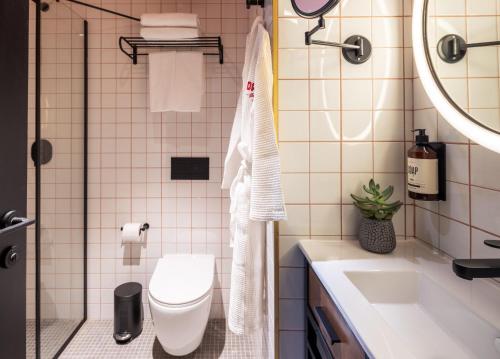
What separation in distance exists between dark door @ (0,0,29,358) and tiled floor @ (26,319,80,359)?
789 mm

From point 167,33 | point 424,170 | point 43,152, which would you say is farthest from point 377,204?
point 43,152

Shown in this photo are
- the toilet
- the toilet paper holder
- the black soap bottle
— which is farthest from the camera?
the toilet paper holder

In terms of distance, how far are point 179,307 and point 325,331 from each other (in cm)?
85

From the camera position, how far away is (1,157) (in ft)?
2.52

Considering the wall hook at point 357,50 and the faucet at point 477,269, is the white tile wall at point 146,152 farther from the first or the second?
the faucet at point 477,269

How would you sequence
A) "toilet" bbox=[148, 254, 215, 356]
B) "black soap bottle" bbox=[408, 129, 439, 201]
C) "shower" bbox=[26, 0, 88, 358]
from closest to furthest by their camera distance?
"black soap bottle" bbox=[408, 129, 439, 201]
"toilet" bbox=[148, 254, 215, 356]
"shower" bbox=[26, 0, 88, 358]

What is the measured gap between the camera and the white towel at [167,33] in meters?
1.64

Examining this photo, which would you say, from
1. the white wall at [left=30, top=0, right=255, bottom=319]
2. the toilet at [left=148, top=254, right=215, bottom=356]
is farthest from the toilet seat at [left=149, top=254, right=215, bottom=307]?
the white wall at [left=30, top=0, right=255, bottom=319]

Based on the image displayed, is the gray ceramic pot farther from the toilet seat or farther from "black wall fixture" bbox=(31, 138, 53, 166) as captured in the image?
"black wall fixture" bbox=(31, 138, 53, 166)

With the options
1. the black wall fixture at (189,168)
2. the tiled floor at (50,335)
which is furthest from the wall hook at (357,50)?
the tiled floor at (50,335)

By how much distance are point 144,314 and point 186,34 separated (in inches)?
72.1

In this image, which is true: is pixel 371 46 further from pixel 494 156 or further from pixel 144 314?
pixel 144 314

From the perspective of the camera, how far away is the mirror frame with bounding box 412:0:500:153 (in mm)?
Result: 716

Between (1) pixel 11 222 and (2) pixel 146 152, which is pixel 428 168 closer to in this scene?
(1) pixel 11 222
